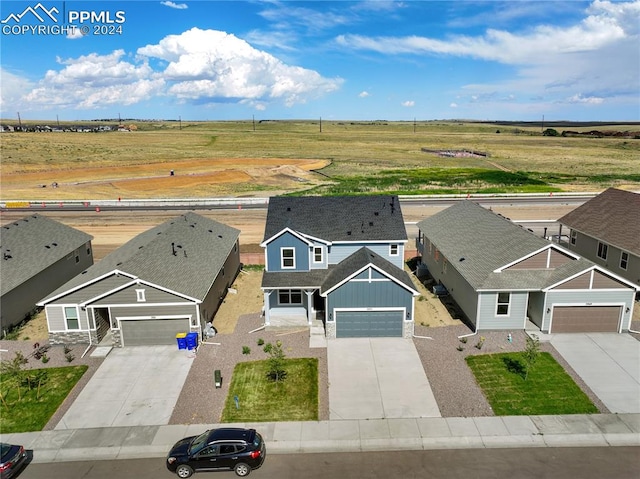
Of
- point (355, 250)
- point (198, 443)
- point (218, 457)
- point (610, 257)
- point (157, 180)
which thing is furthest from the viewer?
point (157, 180)

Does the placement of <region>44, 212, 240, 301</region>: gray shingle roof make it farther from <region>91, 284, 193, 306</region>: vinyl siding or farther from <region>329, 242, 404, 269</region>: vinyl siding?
<region>329, 242, 404, 269</region>: vinyl siding

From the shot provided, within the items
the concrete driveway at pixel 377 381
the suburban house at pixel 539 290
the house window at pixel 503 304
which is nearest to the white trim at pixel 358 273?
the concrete driveway at pixel 377 381

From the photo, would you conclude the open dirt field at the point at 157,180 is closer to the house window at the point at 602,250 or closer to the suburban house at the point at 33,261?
the suburban house at the point at 33,261

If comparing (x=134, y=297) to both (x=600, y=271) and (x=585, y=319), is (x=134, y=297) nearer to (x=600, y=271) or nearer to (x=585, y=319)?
(x=585, y=319)

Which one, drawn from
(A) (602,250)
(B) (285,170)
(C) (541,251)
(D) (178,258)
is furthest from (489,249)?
(B) (285,170)

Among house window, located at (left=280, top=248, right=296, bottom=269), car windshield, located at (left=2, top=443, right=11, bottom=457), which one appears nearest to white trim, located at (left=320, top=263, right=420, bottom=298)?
house window, located at (left=280, top=248, right=296, bottom=269)

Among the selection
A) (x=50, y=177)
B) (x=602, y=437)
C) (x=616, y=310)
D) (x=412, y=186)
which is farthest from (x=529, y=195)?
(x=50, y=177)

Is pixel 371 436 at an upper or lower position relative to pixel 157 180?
lower
